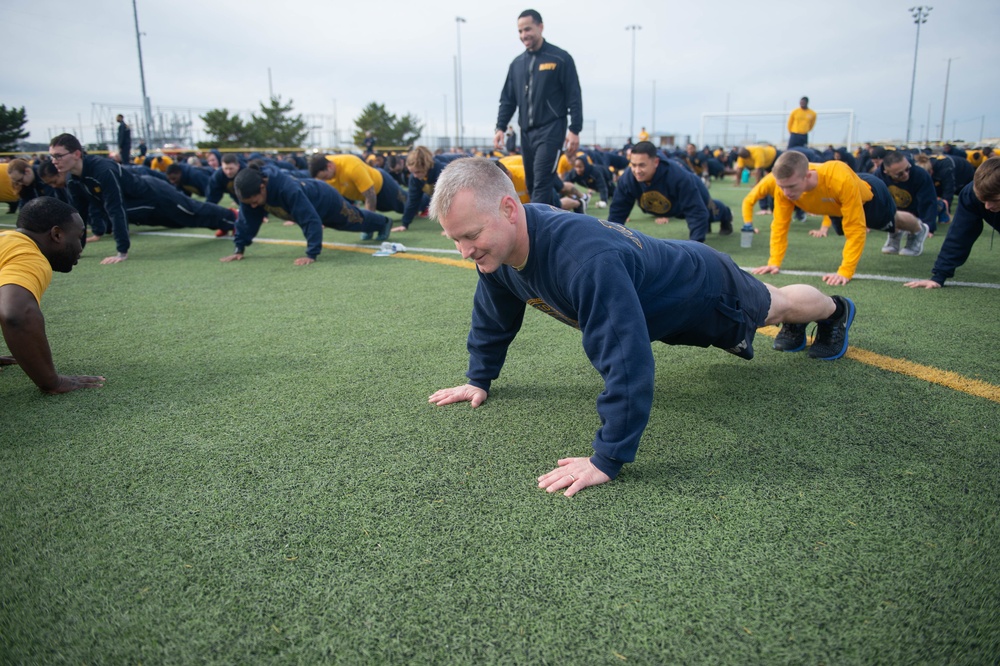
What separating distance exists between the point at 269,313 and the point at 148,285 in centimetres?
210

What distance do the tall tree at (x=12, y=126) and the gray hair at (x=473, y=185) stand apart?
41257 mm

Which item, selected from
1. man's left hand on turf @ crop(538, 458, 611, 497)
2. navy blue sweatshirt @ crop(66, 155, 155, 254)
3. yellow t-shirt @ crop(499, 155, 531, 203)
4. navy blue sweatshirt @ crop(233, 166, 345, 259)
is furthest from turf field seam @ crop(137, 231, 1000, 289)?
man's left hand on turf @ crop(538, 458, 611, 497)

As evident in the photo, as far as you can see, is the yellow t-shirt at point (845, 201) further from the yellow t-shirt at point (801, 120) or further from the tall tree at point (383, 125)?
the tall tree at point (383, 125)

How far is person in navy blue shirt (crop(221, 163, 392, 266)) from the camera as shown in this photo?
6.54 m

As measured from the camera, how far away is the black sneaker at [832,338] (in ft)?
10.5

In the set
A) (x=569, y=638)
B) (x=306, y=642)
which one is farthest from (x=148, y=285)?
(x=569, y=638)

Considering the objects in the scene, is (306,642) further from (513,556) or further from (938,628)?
Answer: (938,628)

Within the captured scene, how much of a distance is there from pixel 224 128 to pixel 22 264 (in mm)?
50269

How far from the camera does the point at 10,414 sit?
273 centimetres

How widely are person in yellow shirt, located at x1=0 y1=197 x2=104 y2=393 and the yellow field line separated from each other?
4.10m

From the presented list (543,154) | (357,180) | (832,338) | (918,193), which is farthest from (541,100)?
(918,193)

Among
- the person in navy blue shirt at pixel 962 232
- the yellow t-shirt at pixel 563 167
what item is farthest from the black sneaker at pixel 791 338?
the yellow t-shirt at pixel 563 167

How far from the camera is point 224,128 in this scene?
4644 cm

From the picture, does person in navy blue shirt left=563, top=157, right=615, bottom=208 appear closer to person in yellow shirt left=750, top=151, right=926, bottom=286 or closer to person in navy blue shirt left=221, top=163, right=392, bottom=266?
person in navy blue shirt left=221, top=163, right=392, bottom=266
